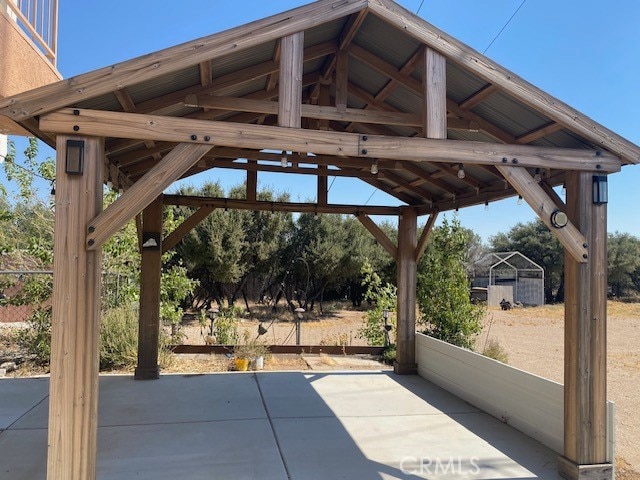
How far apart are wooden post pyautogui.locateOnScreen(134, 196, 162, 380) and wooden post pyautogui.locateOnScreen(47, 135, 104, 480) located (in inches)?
136

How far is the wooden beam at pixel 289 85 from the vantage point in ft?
10.9

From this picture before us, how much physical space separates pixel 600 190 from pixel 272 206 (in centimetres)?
425

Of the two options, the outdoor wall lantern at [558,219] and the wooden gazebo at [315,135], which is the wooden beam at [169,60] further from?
the outdoor wall lantern at [558,219]

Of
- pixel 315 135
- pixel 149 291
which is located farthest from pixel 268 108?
pixel 149 291

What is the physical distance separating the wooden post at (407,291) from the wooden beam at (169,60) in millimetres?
4231

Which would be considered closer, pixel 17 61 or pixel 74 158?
pixel 74 158

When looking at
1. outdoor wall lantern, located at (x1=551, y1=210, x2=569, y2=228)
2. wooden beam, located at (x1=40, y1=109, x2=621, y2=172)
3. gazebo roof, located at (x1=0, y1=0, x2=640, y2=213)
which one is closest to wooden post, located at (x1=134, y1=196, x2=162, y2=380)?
gazebo roof, located at (x1=0, y1=0, x2=640, y2=213)

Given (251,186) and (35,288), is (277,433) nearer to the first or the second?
(251,186)

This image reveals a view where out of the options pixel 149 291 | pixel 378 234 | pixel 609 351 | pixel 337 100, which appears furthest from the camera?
pixel 609 351

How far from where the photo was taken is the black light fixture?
3789mm

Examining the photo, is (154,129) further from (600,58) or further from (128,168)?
(600,58)

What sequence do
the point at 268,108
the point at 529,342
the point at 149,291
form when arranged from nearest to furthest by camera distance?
1. the point at 268,108
2. the point at 149,291
3. the point at 529,342

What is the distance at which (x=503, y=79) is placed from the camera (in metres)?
3.57

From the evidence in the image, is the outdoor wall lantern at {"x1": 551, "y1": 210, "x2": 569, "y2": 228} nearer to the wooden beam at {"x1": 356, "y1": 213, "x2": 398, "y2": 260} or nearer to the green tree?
the wooden beam at {"x1": 356, "y1": 213, "x2": 398, "y2": 260}
